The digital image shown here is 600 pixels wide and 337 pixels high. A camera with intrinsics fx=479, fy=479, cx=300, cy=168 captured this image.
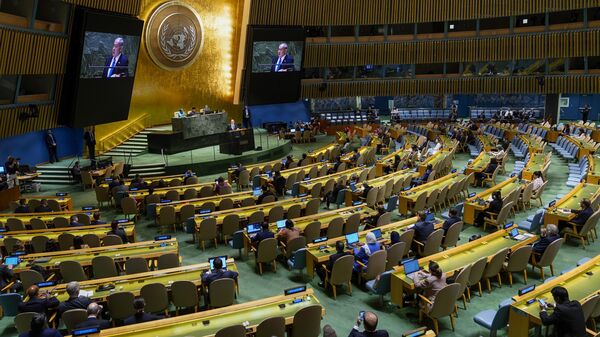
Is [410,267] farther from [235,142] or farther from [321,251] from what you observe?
[235,142]

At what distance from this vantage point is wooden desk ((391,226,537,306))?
25.8 ft

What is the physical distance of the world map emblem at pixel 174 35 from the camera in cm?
2442

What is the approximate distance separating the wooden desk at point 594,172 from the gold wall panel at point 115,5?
17.8 m

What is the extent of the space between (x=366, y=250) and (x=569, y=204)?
6109 mm

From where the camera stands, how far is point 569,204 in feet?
38.6

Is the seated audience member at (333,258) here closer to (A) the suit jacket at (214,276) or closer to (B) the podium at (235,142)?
(A) the suit jacket at (214,276)

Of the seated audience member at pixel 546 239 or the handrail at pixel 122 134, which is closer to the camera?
the seated audience member at pixel 546 239

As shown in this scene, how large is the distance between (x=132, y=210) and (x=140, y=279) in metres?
6.27

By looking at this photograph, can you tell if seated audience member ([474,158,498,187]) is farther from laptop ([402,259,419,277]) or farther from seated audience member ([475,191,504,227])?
laptop ([402,259,419,277])

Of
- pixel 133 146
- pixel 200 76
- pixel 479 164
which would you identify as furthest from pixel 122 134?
pixel 479 164

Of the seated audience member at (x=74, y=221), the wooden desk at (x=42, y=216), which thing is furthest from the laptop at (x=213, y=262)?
the wooden desk at (x=42, y=216)

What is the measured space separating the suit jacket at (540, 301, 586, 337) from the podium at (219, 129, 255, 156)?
17.3 metres

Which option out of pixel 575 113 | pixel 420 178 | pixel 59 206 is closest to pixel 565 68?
pixel 575 113

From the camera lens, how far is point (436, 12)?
30094mm
